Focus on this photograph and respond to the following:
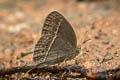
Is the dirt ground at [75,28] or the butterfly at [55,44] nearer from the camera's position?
the butterfly at [55,44]

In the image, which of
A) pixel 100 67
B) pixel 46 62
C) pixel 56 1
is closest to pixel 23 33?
pixel 46 62

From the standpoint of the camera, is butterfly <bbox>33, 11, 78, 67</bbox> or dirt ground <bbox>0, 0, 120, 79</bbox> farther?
dirt ground <bbox>0, 0, 120, 79</bbox>

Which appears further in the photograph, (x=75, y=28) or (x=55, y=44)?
(x=75, y=28)

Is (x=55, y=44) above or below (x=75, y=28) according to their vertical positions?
below
